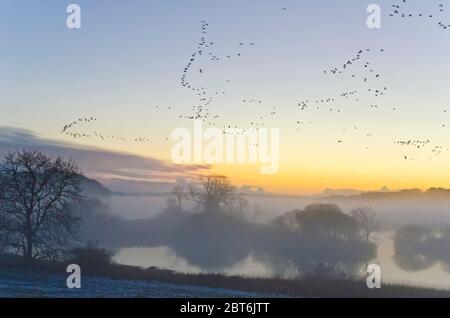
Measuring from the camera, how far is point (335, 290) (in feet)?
73.0

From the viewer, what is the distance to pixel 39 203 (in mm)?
29969

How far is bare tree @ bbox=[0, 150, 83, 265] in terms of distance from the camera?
28812 millimetres

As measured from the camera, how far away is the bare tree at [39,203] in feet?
94.5

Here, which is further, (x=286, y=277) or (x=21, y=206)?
(x=21, y=206)

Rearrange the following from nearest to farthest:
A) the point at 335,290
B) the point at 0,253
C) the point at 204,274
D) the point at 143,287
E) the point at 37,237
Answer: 1. the point at 143,287
2. the point at 335,290
3. the point at 204,274
4. the point at 0,253
5. the point at 37,237

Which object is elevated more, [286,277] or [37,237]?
[37,237]

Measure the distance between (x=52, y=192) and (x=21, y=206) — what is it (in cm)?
200

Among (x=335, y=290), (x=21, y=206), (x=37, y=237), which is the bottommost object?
(x=335, y=290)
